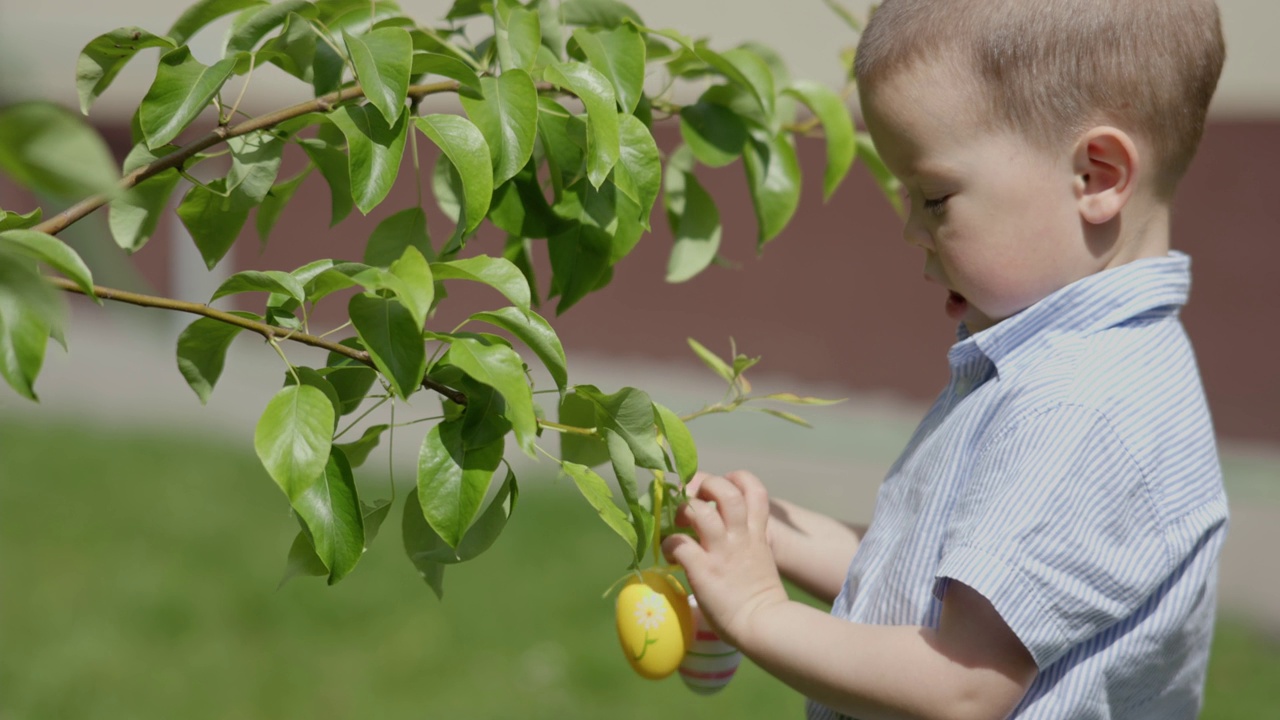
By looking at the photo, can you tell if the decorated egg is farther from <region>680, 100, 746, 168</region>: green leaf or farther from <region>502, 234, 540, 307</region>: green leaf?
<region>680, 100, 746, 168</region>: green leaf

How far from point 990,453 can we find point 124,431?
18.5 feet

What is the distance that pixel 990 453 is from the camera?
1116 mm

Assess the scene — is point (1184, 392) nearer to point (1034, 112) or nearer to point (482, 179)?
point (1034, 112)

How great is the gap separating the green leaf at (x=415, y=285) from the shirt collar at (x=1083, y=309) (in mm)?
605

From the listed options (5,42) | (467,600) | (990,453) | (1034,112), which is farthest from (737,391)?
(467,600)

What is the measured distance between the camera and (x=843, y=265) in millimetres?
5414

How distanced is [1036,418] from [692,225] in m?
0.47

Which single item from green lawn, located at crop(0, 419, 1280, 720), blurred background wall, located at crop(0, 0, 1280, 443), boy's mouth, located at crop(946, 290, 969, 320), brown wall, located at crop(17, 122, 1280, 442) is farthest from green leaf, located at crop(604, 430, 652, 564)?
brown wall, located at crop(17, 122, 1280, 442)

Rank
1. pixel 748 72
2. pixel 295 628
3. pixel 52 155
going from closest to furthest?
pixel 52 155
pixel 748 72
pixel 295 628

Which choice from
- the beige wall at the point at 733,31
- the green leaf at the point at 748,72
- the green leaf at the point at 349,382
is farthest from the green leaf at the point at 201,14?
the beige wall at the point at 733,31

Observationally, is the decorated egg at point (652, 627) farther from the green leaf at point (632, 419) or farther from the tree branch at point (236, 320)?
the tree branch at point (236, 320)

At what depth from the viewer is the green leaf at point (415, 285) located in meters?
0.81

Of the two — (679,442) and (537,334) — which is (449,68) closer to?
(537,334)

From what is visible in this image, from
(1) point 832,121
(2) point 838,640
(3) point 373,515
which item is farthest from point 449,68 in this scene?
(2) point 838,640
